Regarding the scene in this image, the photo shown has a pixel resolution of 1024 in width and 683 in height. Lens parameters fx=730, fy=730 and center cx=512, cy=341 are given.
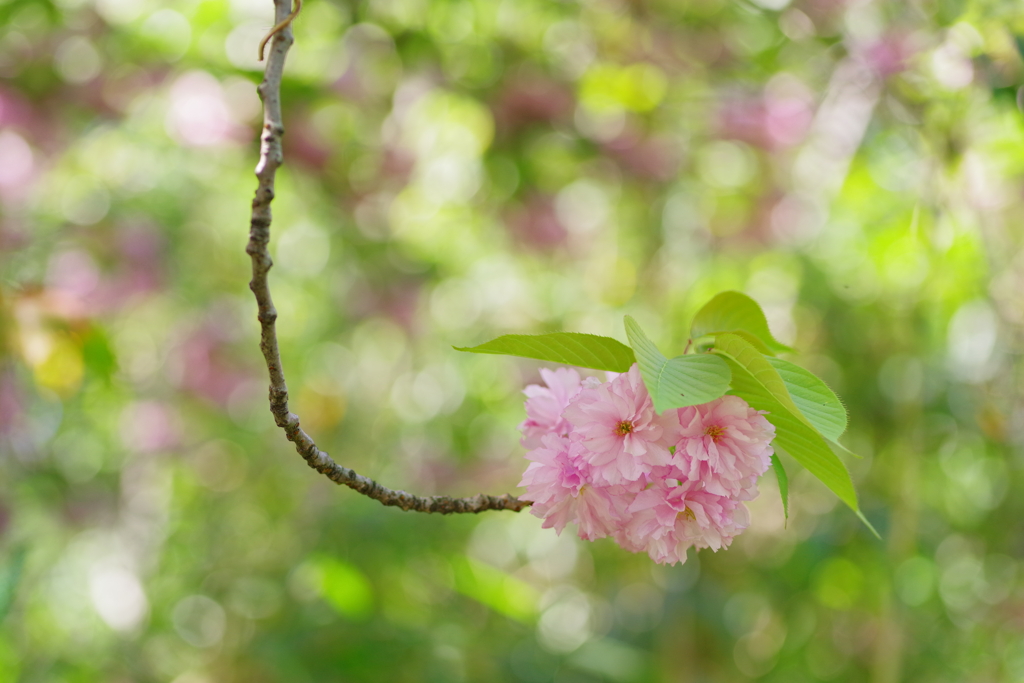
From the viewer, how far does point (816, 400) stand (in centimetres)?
50

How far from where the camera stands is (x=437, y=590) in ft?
7.11

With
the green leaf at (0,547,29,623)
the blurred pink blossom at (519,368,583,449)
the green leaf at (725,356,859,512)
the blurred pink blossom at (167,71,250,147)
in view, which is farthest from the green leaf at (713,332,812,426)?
the blurred pink blossom at (167,71,250,147)

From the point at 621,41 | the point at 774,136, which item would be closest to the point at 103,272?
the point at 621,41

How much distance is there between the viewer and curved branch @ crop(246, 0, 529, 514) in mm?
402

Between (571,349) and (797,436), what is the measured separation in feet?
0.55

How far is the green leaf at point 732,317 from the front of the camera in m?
0.59

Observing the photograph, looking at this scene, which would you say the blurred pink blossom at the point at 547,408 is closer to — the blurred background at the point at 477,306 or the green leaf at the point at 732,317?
the green leaf at the point at 732,317

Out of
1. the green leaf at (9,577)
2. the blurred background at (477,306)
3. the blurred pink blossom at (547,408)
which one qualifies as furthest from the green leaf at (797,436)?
the green leaf at (9,577)

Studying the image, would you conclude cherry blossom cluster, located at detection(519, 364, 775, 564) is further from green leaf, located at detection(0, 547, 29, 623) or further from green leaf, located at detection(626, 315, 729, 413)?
green leaf, located at detection(0, 547, 29, 623)

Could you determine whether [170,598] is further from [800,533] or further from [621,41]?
[621,41]

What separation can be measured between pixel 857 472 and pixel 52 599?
8.88 ft

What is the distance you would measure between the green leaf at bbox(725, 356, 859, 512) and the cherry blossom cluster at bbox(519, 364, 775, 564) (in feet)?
0.03

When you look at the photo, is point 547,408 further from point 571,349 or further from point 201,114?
point 201,114

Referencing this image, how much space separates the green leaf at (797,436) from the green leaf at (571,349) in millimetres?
75
